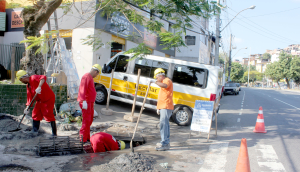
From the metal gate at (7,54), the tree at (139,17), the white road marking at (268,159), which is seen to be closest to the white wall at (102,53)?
the tree at (139,17)

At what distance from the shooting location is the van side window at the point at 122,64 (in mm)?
8883

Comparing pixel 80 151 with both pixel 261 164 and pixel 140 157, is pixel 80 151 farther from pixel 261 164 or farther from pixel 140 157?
Result: pixel 261 164

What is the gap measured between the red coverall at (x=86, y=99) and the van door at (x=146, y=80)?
3.46 m

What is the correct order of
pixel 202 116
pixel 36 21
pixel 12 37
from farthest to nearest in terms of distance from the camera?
pixel 12 37 < pixel 36 21 < pixel 202 116

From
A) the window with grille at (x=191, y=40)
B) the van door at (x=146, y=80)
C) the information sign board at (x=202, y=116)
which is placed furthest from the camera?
the window with grille at (x=191, y=40)

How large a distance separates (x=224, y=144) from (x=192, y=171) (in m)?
2.14

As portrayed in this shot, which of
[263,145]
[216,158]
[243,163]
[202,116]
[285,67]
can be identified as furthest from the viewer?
[285,67]

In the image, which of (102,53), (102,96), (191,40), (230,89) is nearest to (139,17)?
(102,96)

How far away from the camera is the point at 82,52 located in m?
11.2

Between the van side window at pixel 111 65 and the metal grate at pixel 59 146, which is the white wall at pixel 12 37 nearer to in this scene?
the van side window at pixel 111 65

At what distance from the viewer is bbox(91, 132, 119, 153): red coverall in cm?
477

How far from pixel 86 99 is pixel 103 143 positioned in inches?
43.3

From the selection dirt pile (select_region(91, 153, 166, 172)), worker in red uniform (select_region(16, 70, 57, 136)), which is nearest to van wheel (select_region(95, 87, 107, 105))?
worker in red uniform (select_region(16, 70, 57, 136))

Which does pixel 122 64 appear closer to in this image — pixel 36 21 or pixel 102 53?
pixel 102 53
